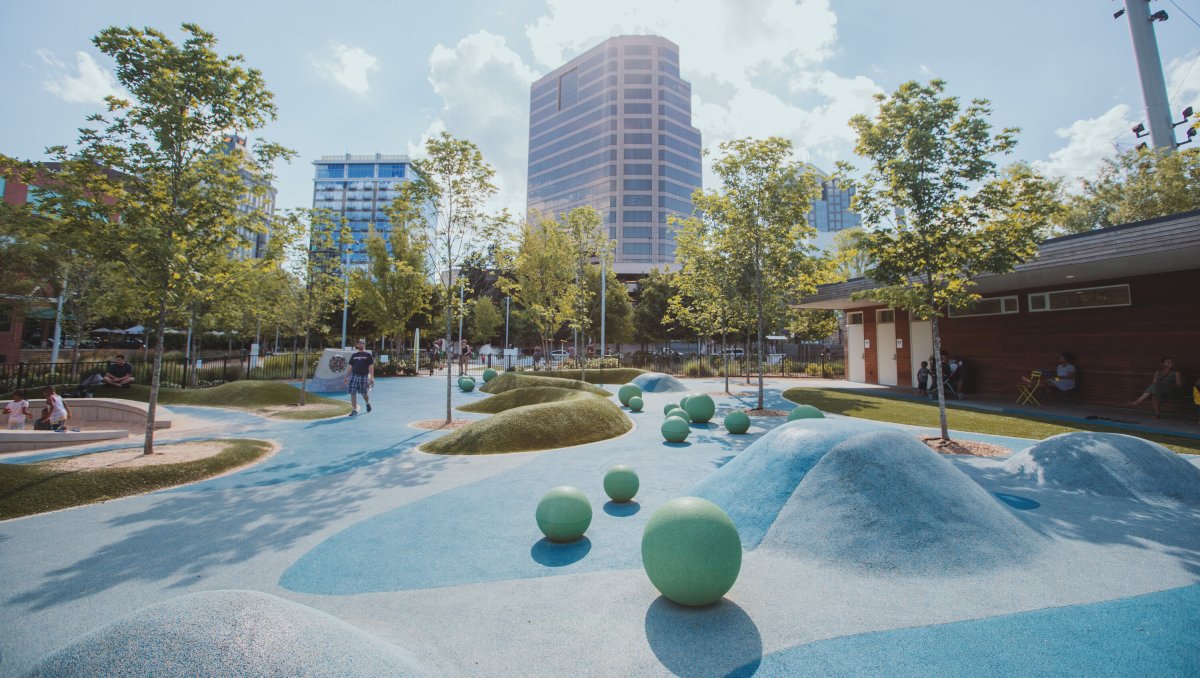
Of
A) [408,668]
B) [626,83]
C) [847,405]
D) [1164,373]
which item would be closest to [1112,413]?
[1164,373]

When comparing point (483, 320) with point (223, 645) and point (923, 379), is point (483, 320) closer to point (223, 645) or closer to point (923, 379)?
point (923, 379)

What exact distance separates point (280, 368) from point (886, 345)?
1343 inches

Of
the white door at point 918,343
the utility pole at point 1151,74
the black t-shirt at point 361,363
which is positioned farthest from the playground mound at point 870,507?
the utility pole at point 1151,74

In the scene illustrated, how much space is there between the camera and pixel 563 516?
529 centimetres

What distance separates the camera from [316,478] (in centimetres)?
814

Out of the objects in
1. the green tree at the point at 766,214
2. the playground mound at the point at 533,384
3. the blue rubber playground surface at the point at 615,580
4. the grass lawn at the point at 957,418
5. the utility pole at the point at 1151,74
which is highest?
the utility pole at the point at 1151,74

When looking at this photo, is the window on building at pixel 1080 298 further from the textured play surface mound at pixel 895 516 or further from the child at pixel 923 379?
the textured play surface mound at pixel 895 516

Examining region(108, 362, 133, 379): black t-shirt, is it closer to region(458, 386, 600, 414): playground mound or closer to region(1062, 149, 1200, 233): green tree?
region(458, 386, 600, 414): playground mound

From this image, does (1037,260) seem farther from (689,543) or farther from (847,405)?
(689,543)

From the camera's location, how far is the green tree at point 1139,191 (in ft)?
71.9

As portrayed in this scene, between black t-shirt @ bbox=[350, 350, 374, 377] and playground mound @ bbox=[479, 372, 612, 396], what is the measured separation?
499 cm

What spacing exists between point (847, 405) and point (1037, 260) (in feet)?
21.9

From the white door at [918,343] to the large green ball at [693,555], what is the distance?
2145 centimetres

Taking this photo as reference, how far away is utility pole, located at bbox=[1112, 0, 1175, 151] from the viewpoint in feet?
75.0
